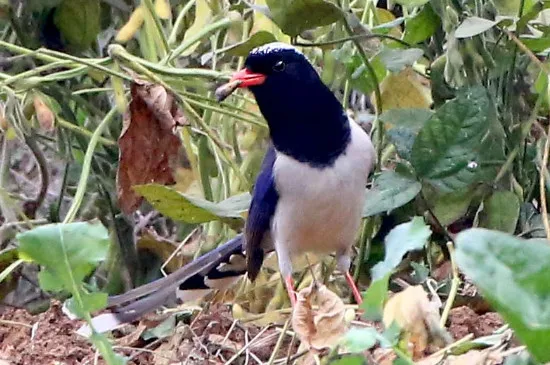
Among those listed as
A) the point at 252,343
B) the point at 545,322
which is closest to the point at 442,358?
the point at 545,322

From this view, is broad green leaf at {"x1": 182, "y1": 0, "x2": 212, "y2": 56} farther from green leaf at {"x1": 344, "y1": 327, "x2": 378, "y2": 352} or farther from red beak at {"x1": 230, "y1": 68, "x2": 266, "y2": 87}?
green leaf at {"x1": 344, "y1": 327, "x2": 378, "y2": 352}

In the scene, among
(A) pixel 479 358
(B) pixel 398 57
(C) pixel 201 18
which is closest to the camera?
(A) pixel 479 358

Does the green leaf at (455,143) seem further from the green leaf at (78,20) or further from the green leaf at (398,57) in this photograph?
the green leaf at (78,20)

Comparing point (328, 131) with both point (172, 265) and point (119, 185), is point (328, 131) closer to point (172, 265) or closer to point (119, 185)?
point (119, 185)

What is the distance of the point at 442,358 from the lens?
89 cm

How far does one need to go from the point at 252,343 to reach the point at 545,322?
809 millimetres

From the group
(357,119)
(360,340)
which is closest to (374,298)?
(360,340)

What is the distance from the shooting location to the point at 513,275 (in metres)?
0.55

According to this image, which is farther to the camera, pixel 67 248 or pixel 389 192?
pixel 389 192

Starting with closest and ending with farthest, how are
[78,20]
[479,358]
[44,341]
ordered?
[479,358] < [44,341] < [78,20]

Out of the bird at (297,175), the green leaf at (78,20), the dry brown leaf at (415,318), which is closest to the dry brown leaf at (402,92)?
the bird at (297,175)

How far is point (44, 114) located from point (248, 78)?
15.0 inches

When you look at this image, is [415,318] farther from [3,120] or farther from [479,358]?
[3,120]

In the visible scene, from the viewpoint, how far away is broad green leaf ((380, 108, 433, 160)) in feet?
5.06
